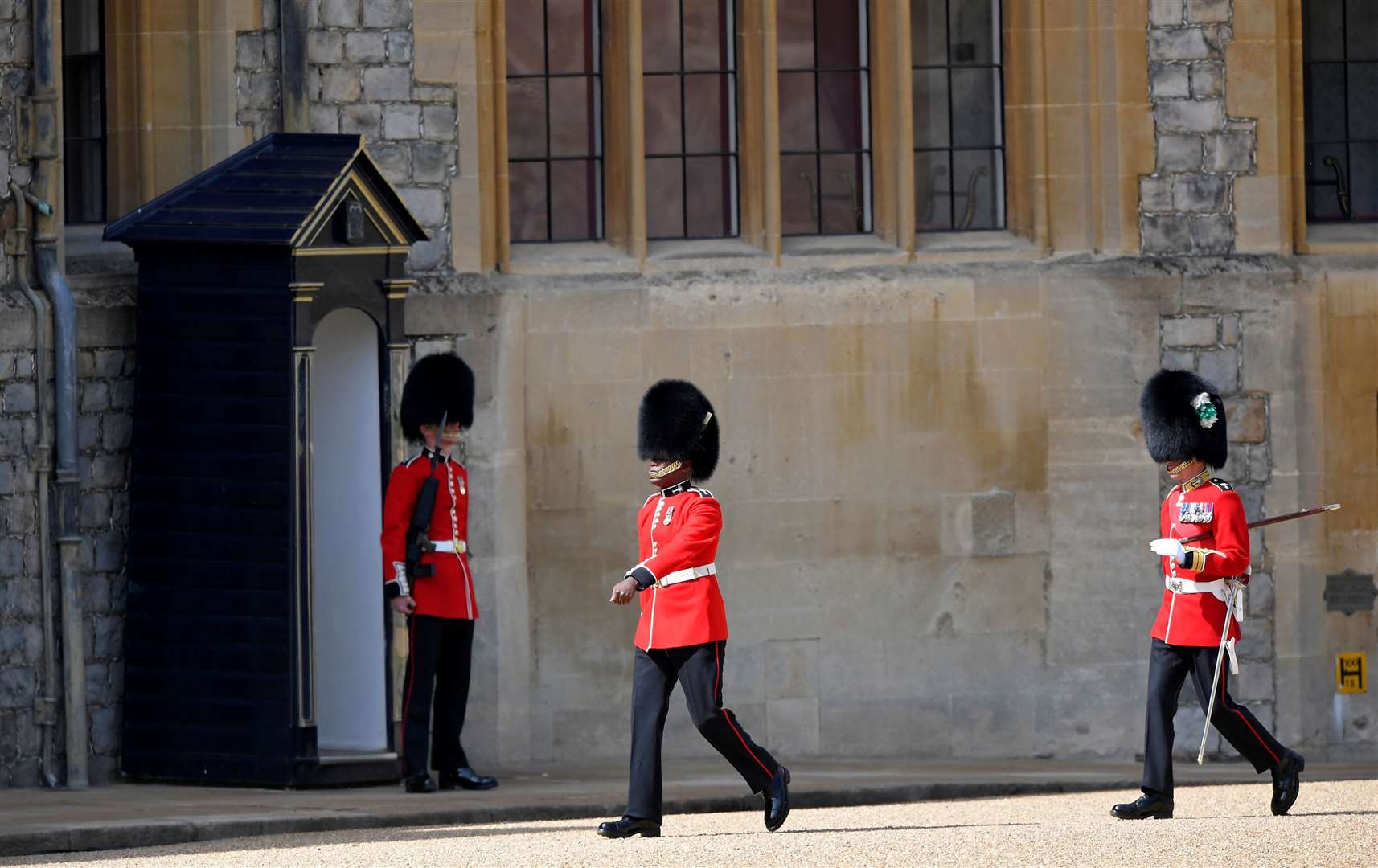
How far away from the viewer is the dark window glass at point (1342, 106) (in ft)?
37.2

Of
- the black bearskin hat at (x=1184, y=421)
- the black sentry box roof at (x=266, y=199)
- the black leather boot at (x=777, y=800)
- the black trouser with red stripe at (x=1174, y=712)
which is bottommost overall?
the black leather boot at (x=777, y=800)

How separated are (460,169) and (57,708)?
2545mm

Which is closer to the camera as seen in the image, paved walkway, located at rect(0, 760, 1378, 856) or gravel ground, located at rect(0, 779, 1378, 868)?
gravel ground, located at rect(0, 779, 1378, 868)

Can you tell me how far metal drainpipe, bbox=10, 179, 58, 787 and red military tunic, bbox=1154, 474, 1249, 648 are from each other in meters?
3.81

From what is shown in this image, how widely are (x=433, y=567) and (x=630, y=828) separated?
5.87ft

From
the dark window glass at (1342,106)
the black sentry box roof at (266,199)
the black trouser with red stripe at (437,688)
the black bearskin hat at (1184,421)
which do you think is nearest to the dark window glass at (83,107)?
the black sentry box roof at (266,199)

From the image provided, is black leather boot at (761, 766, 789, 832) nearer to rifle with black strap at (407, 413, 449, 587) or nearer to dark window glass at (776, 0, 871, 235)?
rifle with black strap at (407, 413, 449, 587)

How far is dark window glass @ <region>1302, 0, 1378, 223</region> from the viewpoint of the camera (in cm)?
1134

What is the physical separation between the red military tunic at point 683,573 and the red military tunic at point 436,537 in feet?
5.06

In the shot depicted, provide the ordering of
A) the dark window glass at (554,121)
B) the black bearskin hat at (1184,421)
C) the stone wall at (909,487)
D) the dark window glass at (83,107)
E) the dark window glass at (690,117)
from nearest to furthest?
the black bearskin hat at (1184,421) → the dark window glass at (83,107) → the stone wall at (909,487) → the dark window glass at (554,121) → the dark window glass at (690,117)

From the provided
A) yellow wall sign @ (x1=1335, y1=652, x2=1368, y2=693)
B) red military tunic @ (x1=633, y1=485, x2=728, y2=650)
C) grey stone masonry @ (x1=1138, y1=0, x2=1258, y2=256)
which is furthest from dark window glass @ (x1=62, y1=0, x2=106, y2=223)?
yellow wall sign @ (x1=1335, y1=652, x2=1368, y2=693)

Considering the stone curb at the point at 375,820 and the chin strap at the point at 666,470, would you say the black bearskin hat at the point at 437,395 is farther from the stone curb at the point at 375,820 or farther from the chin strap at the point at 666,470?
the chin strap at the point at 666,470

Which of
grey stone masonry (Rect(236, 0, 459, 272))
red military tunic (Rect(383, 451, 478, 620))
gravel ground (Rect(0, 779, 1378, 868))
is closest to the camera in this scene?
gravel ground (Rect(0, 779, 1378, 868))

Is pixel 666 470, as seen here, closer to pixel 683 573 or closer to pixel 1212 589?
pixel 683 573
